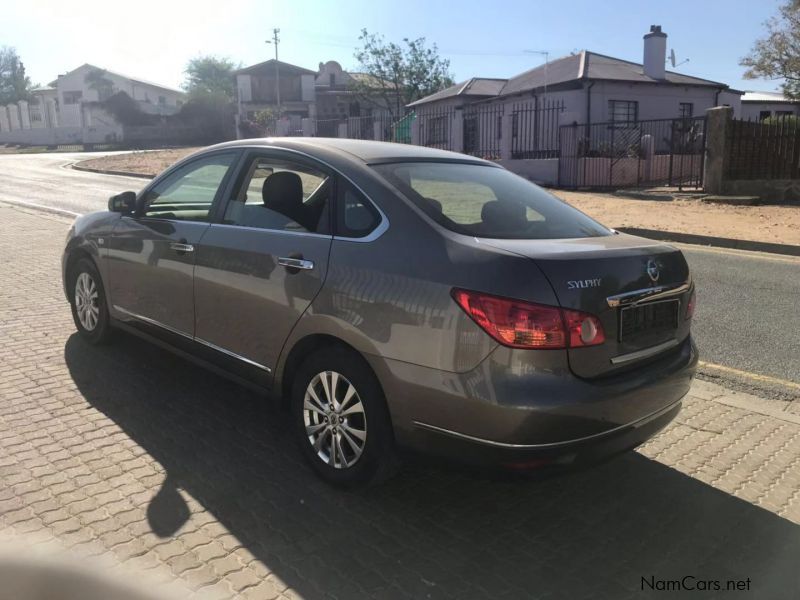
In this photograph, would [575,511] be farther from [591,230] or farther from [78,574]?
[78,574]

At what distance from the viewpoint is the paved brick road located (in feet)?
9.02

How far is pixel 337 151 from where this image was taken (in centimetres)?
365

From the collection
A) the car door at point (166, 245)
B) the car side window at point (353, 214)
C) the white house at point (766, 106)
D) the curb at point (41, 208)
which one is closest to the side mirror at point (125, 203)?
the car door at point (166, 245)

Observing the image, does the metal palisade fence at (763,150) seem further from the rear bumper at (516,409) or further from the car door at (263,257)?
the rear bumper at (516,409)

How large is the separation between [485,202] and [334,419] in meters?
1.40

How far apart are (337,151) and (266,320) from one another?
96 cm

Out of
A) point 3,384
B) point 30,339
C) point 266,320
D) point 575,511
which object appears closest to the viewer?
point 575,511

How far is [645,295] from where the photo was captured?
3.08m

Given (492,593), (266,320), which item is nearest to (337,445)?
(266,320)

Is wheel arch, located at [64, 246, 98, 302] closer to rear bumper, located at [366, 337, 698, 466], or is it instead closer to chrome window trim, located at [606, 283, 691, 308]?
rear bumper, located at [366, 337, 698, 466]

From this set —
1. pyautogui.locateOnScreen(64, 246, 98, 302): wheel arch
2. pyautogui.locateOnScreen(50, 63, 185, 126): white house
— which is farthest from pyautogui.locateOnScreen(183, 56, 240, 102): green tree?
pyautogui.locateOnScreen(64, 246, 98, 302): wheel arch

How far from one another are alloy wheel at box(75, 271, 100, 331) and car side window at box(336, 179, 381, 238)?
2683 millimetres

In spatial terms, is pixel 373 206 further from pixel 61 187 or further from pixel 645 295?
pixel 61 187

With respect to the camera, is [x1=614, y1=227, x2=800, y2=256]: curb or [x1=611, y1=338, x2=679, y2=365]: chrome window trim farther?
[x1=614, y1=227, x2=800, y2=256]: curb
